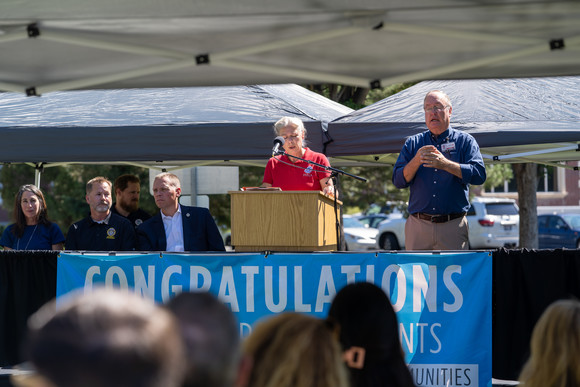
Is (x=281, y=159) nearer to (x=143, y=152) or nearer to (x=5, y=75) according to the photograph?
(x=143, y=152)

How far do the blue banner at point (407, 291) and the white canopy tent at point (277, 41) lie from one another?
1391 mm

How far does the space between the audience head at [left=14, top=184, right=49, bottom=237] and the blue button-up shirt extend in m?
3.67

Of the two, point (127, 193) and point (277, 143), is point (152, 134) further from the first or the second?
point (277, 143)

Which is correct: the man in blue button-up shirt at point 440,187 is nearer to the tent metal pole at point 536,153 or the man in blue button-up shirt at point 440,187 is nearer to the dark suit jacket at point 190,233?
the dark suit jacket at point 190,233

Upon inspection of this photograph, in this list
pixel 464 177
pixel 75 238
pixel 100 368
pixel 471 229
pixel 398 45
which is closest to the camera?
pixel 100 368

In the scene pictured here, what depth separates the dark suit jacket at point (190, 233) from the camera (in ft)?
21.7

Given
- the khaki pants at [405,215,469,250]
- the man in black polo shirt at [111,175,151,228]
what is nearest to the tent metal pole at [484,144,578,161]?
the khaki pants at [405,215,469,250]

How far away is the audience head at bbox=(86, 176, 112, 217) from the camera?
6.97 metres

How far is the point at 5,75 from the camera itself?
5078 mm

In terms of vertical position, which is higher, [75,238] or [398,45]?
[398,45]

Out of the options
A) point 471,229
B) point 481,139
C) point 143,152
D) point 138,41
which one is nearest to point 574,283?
point 481,139

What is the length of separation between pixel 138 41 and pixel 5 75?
3.74 ft

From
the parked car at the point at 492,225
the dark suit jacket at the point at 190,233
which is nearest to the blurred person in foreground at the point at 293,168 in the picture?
the dark suit jacket at the point at 190,233

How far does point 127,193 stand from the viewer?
27.0 ft
